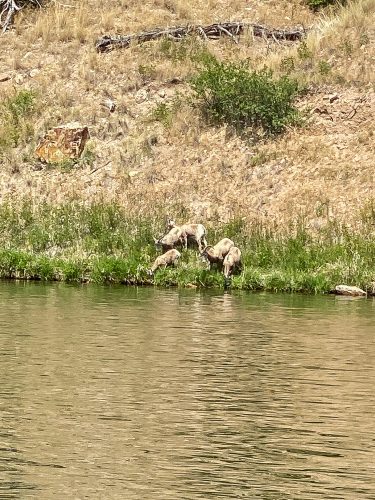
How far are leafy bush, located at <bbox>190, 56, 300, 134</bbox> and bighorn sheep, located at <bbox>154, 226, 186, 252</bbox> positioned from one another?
9.92 meters

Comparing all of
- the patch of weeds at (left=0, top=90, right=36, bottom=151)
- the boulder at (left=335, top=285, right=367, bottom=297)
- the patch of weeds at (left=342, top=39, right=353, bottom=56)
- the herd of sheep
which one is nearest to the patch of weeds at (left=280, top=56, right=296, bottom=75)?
the patch of weeds at (left=342, top=39, right=353, bottom=56)

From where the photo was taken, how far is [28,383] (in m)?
16.5

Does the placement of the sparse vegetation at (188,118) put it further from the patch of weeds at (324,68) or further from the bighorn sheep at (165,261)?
the bighorn sheep at (165,261)

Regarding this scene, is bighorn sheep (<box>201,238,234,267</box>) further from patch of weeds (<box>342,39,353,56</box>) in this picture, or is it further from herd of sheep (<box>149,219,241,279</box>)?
patch of weeds (<box>342,39,353,56</box>)

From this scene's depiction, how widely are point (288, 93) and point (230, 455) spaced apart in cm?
3093

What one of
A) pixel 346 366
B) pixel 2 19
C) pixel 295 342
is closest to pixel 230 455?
pixel 346 366

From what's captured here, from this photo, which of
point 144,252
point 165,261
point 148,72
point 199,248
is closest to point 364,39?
point 148,72

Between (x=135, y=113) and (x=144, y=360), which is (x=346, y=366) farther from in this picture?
(x=135, y=113)

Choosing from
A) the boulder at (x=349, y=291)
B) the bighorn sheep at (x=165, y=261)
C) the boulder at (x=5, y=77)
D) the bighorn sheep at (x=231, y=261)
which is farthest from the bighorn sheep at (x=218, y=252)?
the boulder at (x=5, y=77)

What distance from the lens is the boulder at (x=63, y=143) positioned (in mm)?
43312

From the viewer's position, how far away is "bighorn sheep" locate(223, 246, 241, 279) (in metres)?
31.1

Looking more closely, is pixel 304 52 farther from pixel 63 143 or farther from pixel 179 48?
pixel 63 143

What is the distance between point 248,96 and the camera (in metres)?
42.9

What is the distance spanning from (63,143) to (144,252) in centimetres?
1078
